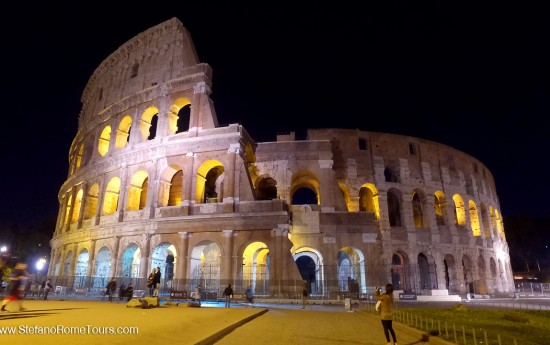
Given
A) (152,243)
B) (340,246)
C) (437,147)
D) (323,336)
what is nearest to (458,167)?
(437,147)

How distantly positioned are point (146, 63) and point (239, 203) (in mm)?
15926

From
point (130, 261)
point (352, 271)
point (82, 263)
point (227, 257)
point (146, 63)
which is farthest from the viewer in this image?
point (146, 63)

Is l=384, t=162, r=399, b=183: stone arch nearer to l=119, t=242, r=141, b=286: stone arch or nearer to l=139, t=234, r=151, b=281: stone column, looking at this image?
l=139, t=234, r=151, b=281: stone column

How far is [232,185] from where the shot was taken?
22500 mm

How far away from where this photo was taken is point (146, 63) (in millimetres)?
29531

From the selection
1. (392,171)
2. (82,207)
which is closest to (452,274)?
(392,171)

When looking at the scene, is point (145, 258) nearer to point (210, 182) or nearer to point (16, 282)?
point (210, 182)

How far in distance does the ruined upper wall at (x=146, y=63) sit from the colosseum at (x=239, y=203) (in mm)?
119

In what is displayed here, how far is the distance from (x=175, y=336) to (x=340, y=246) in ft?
57.2

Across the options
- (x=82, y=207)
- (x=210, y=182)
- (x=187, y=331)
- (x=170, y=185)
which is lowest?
(x=187, y=331)

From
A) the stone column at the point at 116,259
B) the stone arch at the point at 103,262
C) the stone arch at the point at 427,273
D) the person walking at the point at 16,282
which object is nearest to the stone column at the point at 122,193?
the stone column at the point at 116,259

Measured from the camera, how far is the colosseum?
21766 millimetres

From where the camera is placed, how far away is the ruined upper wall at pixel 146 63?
1091 inches

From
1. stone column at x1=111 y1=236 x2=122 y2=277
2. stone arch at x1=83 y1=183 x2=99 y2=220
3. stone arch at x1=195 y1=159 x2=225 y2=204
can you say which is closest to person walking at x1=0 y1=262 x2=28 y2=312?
stone arch at x1=195 y1=159 x2=225 y2=204
